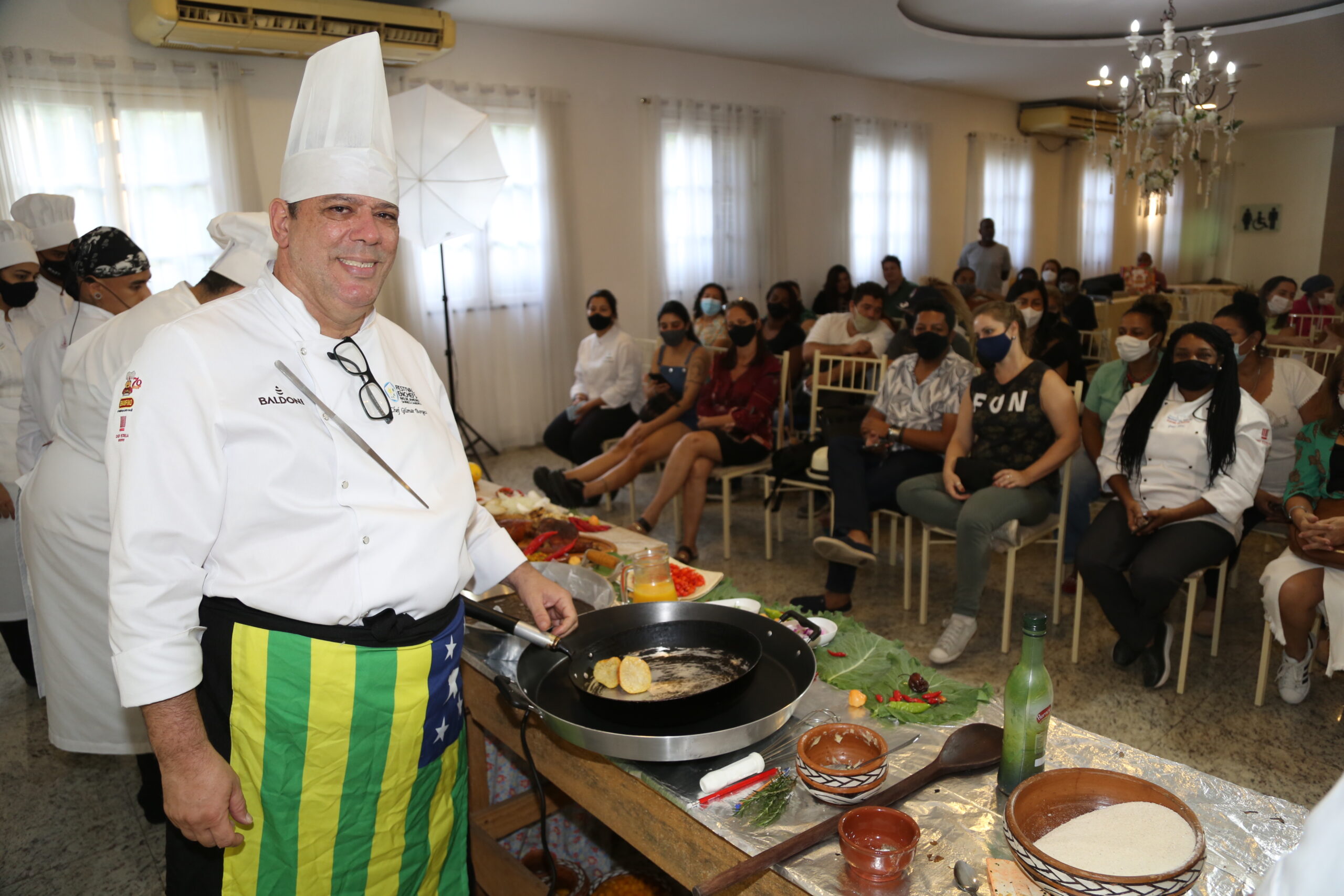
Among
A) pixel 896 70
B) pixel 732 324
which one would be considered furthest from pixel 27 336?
pixel 896 70

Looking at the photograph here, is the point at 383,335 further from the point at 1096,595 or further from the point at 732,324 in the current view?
the point at 732,324

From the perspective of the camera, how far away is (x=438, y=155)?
4688 mm

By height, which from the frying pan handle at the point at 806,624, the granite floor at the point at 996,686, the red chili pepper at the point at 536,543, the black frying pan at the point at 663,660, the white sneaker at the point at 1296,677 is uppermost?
the black frying pan at the point at 663,660

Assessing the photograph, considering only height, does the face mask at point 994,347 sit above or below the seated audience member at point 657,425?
above

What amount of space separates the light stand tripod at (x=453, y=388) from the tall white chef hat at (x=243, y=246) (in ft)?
10.0

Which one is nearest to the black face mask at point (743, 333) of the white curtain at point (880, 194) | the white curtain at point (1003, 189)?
the white curtain at point (880, 194)

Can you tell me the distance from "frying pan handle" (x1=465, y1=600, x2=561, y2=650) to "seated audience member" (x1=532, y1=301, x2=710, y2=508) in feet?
9.21

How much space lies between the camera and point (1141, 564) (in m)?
2.80

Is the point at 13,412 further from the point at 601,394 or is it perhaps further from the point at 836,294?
the point at 836,294

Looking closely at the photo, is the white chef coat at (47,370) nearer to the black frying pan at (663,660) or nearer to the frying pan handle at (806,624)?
the black frying pan at (663,660)

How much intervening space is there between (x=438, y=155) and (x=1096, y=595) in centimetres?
376

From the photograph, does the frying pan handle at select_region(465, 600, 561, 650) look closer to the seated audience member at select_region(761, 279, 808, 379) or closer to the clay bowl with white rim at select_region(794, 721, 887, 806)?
the clay bowl with white rim at select_region(794, 721, 887, 806)

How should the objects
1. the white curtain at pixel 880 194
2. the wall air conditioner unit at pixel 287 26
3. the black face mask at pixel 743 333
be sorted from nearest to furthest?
the black face mask at pixel 743 333 < the wall air conditioner unit at pixel 287 26 < the white curtain at pixel 880 194

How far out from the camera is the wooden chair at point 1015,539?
9.94 feet
